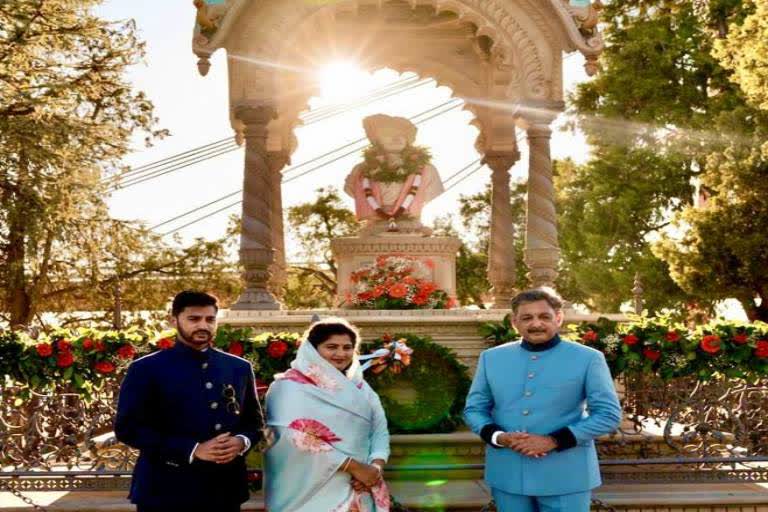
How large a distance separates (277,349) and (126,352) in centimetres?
142

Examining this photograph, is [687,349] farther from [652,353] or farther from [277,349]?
[277,349]

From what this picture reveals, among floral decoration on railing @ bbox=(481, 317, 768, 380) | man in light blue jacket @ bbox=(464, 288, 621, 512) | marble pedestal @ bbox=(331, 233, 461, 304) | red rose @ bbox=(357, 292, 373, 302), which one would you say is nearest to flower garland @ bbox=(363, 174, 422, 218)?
marble pedestal @ bbox=(331, 233, 461, 304)

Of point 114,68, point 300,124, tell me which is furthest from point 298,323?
point 114,68

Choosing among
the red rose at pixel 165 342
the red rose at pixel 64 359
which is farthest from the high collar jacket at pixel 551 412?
the red rose at pixel 64 359

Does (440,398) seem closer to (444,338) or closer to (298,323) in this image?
(444,338)

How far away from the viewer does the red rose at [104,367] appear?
27.6 ft

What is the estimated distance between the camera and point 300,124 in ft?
52.9

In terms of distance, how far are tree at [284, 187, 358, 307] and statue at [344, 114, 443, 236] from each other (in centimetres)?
1859

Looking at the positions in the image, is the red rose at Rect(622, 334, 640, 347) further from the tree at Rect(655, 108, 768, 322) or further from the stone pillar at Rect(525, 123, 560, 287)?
the tree at Rect(655, 108, 768, 322)

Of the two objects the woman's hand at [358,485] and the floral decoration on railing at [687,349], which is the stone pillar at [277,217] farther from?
the woman's hand at [358,485]

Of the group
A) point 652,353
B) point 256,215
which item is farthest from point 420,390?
point 256,215

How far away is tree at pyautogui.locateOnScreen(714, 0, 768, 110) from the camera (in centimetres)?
1867

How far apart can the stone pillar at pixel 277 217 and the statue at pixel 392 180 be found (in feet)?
4.13

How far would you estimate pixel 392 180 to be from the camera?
48.9 ft
